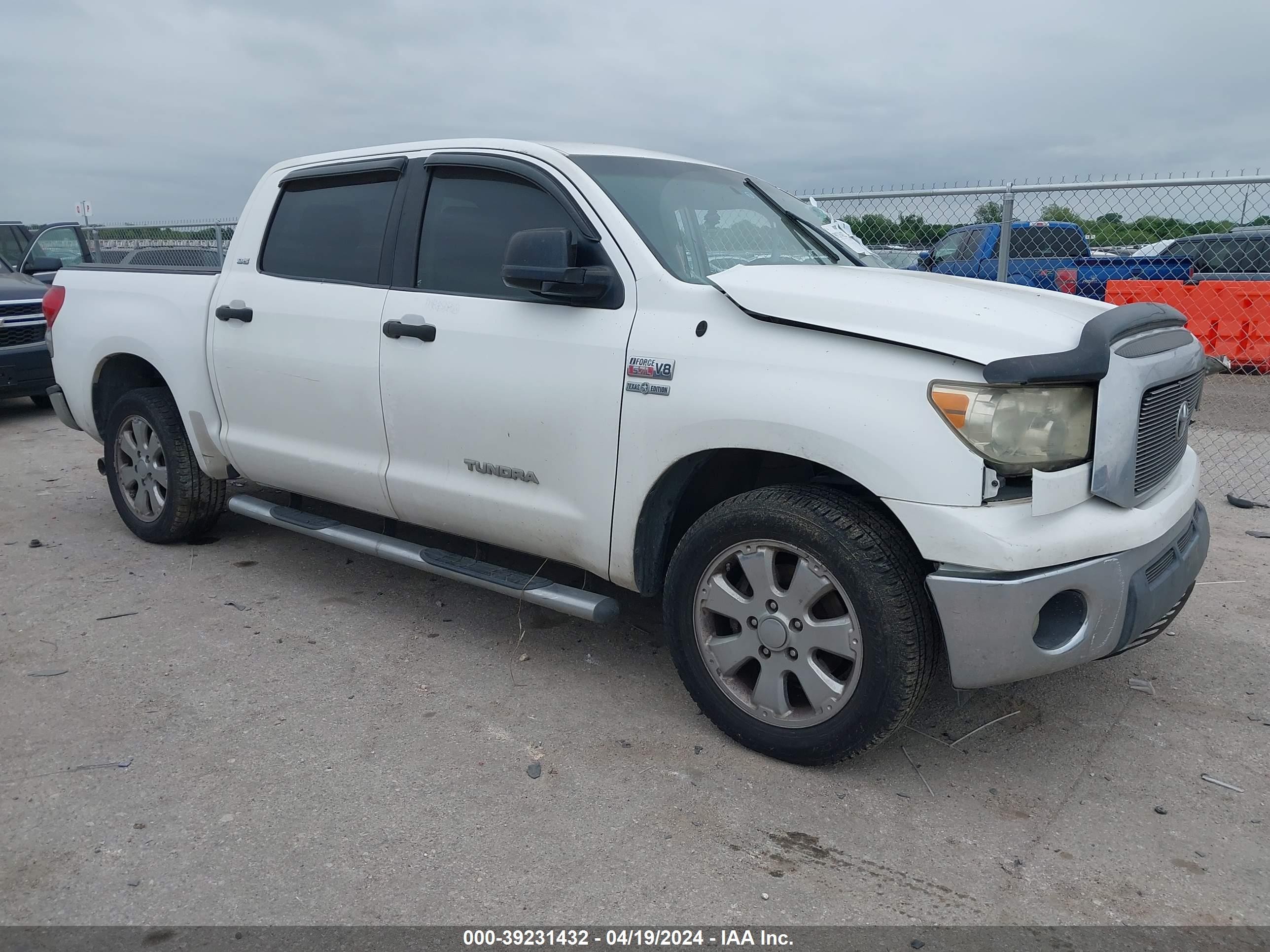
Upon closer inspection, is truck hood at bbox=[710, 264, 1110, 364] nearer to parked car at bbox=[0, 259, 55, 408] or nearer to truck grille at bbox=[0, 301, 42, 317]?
parked car at bbox=[0, 259, 55, 408]

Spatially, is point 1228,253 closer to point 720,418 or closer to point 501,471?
point 720,418

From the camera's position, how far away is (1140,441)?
9.75 feet

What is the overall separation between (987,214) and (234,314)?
4.89 meters

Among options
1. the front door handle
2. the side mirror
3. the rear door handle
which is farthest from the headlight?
the rear door handle

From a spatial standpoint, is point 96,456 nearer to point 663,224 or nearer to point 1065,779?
point 663,224

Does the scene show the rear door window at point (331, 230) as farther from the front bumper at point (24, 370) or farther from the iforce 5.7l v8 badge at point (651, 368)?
the front bumper at point (24, 370)

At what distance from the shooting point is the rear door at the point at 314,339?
13.5 feet

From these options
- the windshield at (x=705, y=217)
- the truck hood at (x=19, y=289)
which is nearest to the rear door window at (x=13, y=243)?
the truck hood at (x=19, y=289)

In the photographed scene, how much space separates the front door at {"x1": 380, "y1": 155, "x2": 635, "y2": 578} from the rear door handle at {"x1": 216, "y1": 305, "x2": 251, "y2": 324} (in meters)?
0.93

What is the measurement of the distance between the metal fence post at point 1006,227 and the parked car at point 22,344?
27.0 ft

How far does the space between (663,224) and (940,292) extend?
1.07 meters

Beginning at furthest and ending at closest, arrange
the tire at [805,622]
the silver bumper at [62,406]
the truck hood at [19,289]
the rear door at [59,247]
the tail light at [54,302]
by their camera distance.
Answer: the rear door at [59,247]
the truck hood at [19,289]
the silver bumper at [62,406]
the tail light at [54,302]
the tire at [805,622]

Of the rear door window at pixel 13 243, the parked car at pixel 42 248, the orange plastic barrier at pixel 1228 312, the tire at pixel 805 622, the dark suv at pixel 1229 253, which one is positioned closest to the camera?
the tire at pixel 805 622

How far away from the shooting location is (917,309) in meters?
2.87
